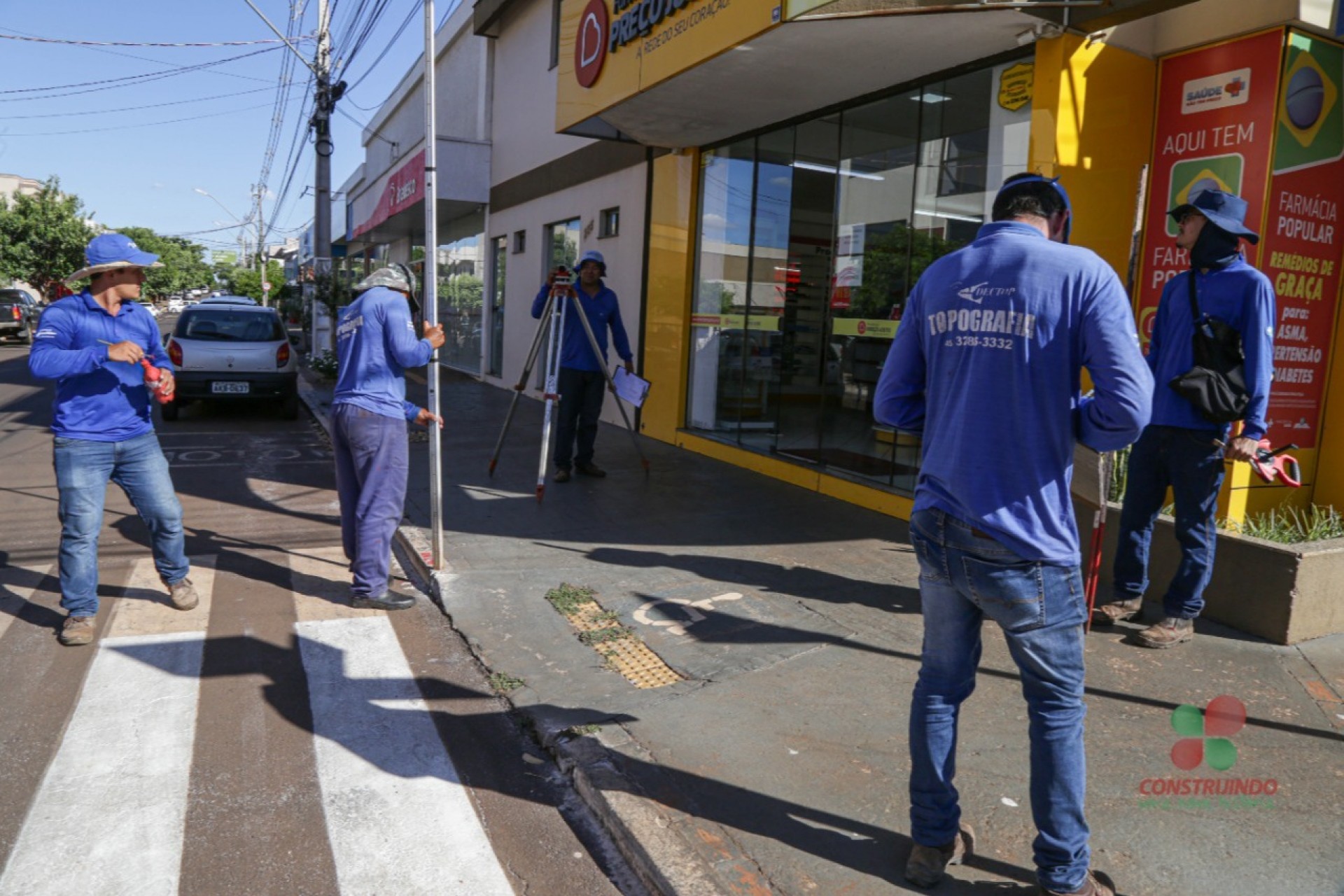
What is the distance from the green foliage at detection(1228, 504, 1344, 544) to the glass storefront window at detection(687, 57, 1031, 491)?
8.31ft

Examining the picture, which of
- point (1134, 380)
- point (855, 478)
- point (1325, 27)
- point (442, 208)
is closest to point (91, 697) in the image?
point (1134, 380)

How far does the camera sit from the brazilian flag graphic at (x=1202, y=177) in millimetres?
5617

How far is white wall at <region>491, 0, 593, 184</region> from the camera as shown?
48.8 feet

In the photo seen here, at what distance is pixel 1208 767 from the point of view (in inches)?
139

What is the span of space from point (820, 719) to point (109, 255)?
4.12 metres

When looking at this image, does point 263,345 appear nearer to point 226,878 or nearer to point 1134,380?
point 226,878

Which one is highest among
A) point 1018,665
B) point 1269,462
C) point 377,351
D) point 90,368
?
point 377,351

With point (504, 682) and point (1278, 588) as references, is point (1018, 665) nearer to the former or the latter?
point (504, 682)

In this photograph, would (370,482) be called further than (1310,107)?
No

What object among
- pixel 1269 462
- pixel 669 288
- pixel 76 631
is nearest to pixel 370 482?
pixel 76 631

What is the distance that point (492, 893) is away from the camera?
2873 mm

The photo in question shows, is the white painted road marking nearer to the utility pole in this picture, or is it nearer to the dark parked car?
the utility pole

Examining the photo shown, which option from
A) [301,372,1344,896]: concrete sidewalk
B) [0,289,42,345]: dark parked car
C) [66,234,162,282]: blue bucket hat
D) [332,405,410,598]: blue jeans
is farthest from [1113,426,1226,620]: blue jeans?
[0,289,42,345]: dark parked car

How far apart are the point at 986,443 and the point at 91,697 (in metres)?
3.85
